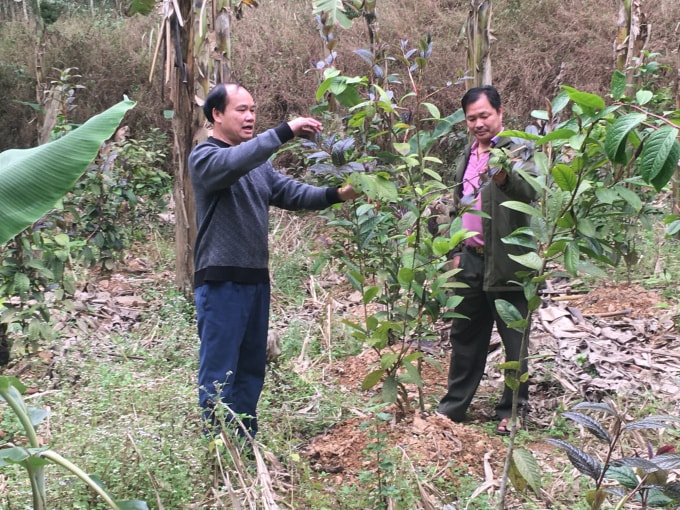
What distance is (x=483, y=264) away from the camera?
12.1ft

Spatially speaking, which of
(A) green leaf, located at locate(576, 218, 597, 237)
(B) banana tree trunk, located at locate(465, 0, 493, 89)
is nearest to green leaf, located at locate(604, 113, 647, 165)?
(A) green leaf, located at locate(576, 218, 597, 237)

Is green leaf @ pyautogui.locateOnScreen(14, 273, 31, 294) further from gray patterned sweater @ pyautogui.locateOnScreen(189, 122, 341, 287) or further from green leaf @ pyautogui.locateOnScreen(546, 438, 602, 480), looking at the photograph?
green leaf @ pyautogui.locateOnScreen(546, 438, 602, 480)

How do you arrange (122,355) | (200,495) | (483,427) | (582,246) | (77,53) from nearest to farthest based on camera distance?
(582,246) → (200,495) → (483,427) → (122,355) → (77,53)

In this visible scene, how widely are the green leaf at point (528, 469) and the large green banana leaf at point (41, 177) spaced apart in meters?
1.59

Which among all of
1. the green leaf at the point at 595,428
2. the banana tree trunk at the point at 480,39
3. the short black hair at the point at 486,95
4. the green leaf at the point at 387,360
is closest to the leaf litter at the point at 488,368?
the green leaf at the point at 387,360

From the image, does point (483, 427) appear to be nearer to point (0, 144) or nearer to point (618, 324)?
point (618, 324)

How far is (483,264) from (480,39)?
2244mm

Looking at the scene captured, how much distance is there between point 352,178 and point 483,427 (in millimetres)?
1796

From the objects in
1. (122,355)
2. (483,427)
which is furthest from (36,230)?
(483,427)

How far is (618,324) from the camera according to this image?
4.88m

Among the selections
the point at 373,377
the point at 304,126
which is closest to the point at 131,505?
the point at 373,377

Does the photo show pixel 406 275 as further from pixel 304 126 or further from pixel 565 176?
pixel 565 176

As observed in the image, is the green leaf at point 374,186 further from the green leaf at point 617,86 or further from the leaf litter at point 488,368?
the green leaf at point 617,86

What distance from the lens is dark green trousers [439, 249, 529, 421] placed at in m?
3.71
